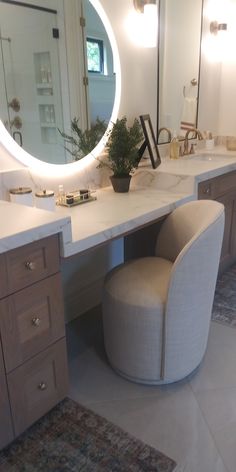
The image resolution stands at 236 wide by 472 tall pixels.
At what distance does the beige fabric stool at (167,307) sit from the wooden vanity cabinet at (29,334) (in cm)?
29

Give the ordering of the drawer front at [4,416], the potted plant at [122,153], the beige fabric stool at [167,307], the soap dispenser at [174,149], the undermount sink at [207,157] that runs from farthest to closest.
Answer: the undermount sink at [207,157] → the soap dispenser at [174,149] → the potted plant at [122,153] → the beige fabric stool at [167,307] → the drawer front at [4,416]

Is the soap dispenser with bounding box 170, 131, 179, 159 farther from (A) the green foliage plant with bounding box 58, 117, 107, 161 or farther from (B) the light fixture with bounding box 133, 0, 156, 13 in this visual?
(B) the light fixture with bounding box 133, 0, 156, 13

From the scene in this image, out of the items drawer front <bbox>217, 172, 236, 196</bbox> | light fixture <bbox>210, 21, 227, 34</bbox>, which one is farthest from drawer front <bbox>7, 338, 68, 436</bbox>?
light fixture <bbox>210, 21, 227, 34</bbox>

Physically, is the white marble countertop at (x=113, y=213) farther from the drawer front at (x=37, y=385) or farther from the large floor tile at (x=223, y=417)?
the large floor tile at (x=223, y=417)

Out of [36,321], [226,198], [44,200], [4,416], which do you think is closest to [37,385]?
[4,416]

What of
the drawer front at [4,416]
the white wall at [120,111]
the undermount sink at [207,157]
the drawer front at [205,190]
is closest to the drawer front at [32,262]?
the drawer front at [4,416]

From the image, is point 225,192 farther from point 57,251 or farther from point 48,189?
point 57,251

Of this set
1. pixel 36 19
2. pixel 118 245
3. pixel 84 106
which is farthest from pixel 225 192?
pixel 36 19

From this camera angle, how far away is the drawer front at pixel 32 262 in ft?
3.88

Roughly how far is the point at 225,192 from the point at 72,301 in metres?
1.23

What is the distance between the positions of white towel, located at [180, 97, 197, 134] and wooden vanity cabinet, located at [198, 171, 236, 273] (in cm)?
54

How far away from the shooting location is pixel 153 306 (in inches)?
59.7

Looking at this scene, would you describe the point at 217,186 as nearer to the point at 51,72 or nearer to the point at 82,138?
the point at 82,138

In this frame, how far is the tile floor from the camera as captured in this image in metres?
1.37
